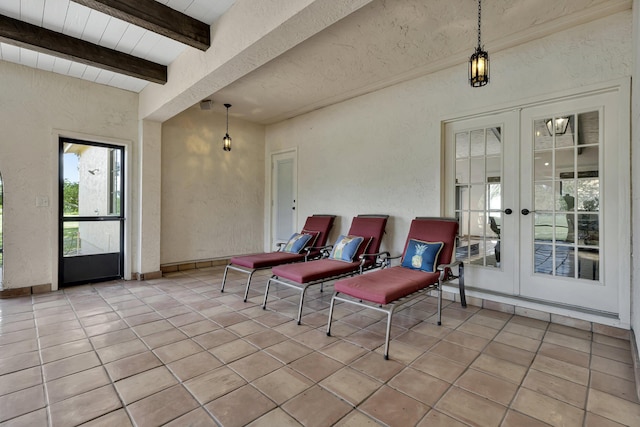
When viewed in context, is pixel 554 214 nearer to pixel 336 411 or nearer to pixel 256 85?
pixel 336 411

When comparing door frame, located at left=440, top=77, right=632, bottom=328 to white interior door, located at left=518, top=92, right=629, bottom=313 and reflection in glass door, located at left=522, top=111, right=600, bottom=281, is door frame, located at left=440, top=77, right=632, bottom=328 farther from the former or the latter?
reflection in glass door, located at left=522, top=111, right=600, bottom=281

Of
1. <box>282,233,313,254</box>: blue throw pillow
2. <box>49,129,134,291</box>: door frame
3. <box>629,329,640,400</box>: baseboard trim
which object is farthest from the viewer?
<box>282,233,313,254</box>: blue throw pillow

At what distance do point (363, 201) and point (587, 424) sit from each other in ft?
10.4

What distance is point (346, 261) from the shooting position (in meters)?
3.58

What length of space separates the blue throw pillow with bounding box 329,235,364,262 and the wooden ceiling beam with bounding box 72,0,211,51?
101 inches

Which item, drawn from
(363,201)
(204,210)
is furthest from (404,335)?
(204,210)

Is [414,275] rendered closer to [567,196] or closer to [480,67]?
[567,196]

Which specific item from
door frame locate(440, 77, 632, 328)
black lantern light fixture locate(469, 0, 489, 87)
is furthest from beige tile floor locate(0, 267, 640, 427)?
black lantern light fixture locate(469, 0, 489, 87)

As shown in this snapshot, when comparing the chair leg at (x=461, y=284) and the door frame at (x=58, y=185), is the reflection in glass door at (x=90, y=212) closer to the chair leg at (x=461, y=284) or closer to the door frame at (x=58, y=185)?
the door frame at (x=58, y=185)

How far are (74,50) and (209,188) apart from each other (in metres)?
2.61

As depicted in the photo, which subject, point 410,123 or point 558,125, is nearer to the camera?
point 558,125

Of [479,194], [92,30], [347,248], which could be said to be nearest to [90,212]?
[92,30]

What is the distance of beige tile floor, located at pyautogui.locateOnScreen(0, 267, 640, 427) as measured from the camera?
157cm

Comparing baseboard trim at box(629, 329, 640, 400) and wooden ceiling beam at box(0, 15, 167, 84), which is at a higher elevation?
wooden ceiling beam at box(0, 15, 167, 84)
